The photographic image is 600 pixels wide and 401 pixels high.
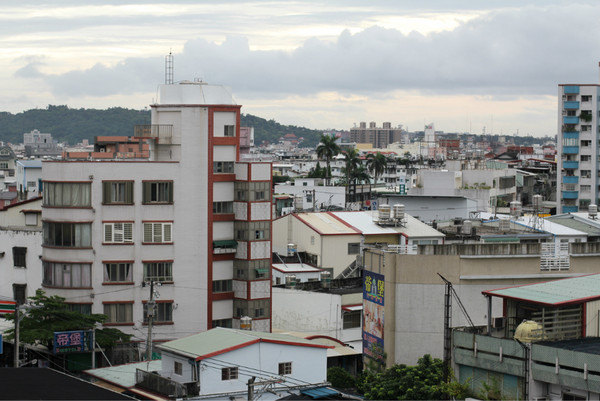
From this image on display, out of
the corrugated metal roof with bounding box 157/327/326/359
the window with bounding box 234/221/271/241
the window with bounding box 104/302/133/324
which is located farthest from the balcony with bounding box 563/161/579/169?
the corrugated metal roof with bounding box 157/327/326/359

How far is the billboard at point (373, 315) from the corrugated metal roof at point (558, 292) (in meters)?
10.6

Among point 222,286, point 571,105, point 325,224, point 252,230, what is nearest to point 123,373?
point 222,286

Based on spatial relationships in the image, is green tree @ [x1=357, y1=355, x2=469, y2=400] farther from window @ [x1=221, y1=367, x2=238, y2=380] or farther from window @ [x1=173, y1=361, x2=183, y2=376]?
window @ [x1=173, y1=361, x2=183, y2=376]

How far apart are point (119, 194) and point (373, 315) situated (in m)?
15.2

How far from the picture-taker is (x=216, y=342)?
37875 mm

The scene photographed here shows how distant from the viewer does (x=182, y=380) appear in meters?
36.7

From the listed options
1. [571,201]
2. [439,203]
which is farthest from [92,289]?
[571,201]

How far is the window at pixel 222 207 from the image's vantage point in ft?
174

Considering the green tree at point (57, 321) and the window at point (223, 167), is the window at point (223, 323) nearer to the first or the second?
the green tree at point (57, 321)

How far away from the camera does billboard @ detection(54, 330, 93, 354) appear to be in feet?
153

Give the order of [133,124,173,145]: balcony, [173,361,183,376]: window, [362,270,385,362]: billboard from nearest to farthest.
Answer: [173,361,183,376]: window → [362,270,385,362]: billboard → [133,124,173,145]: balcony

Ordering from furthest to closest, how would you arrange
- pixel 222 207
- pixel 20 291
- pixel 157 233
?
pixel 20 291, pixel 222 207, pixel 157 233

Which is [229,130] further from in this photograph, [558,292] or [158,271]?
[558,292]

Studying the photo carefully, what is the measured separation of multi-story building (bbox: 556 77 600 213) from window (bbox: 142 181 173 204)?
74744 mm
